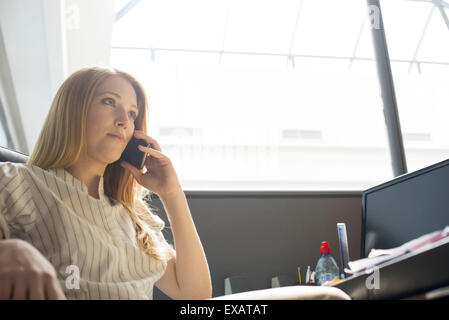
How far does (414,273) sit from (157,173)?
0.64 meters

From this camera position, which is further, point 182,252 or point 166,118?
point 166,118

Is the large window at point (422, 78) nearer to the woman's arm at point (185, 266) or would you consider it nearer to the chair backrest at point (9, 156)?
the woman's arm at point (185, 266)

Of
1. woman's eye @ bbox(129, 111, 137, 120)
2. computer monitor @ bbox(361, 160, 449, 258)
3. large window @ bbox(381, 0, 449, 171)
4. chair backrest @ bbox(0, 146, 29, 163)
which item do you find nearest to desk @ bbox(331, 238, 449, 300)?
computer monitor @ bbox(361, 160, 449, 258)

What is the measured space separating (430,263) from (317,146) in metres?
5.88

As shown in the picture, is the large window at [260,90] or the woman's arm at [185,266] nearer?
→ the woman's arm at [185,266]

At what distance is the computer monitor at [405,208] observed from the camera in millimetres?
1021

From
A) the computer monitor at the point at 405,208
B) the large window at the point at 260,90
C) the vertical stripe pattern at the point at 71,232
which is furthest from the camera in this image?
the large window at the point at 260,90

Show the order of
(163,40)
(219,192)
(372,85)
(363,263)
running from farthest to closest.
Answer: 1. (372,85)
2. (163,40)
3. (219,192)
4. (363,263)

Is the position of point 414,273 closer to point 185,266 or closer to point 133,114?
point 185,266

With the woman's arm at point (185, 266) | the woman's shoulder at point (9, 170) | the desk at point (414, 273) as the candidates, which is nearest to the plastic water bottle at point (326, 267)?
the woman's arm at point (185, 266)

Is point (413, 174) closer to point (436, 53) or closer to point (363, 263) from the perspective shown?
point (363, 263)

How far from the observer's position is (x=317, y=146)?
20.5 ft

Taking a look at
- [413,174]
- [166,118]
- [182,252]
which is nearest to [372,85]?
[166,118]

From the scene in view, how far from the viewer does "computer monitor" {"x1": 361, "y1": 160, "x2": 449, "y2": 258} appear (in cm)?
102
